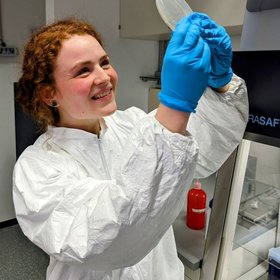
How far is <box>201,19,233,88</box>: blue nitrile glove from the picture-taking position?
2.16 feet

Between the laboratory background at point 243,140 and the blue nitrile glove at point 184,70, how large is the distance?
1.03ft

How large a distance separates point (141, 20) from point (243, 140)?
1.30 metres

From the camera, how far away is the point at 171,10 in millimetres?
729

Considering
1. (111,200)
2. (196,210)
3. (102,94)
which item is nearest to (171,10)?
(102,94)

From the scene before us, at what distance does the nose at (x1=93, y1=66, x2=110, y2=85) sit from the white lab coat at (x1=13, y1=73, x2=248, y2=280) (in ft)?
0.68

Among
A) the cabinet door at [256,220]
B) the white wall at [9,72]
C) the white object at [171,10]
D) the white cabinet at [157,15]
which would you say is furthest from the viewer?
the white wall at [9,72]

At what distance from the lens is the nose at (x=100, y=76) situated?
797 millimetres

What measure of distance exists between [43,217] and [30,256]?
2.02m

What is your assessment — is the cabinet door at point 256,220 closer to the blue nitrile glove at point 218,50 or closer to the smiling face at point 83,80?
the blue nitrile glove at point 218,50

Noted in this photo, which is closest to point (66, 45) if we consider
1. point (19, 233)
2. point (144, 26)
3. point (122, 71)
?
point (144, 26)

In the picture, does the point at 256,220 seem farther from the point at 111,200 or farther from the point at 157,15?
the point at 157,15

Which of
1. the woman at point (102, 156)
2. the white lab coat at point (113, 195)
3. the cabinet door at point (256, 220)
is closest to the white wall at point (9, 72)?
the woman at point (102, 156)

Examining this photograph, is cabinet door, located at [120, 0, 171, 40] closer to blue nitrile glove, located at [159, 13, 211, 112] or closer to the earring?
the earring

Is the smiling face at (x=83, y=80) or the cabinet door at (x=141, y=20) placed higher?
Result: the cabinet door at (x=141, y=20)
